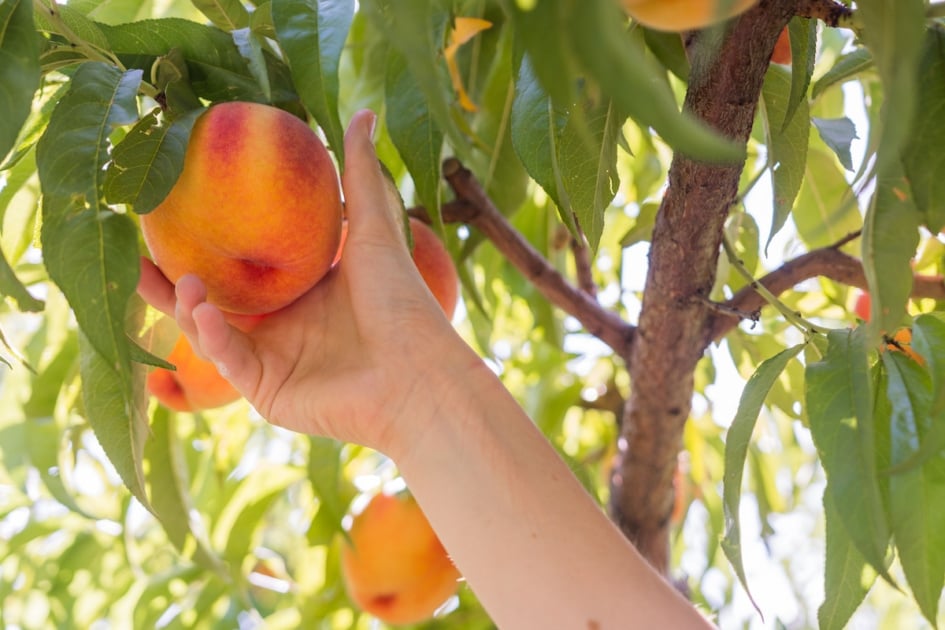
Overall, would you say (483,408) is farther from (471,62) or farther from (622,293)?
(622,293)

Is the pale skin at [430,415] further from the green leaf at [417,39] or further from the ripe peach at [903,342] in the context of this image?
the green leaf at [417,39]

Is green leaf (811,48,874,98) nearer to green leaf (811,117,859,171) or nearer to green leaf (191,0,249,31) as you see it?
green leaf (811,117,859,171)

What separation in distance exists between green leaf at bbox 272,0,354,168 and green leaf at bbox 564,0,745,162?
29cm

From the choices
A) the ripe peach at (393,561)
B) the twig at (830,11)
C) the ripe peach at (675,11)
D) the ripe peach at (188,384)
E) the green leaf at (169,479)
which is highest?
the twig at (830,11)

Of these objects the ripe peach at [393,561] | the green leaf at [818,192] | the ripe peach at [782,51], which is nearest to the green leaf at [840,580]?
the ripe peach at [782,51]

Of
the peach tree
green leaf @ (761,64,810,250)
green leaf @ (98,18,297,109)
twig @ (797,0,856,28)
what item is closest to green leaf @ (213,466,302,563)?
the peach tree

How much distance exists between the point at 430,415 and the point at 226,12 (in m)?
0.32

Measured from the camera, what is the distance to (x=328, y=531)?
1.06 m

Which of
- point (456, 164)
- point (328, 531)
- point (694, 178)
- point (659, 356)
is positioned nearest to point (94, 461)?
point (328, 531)

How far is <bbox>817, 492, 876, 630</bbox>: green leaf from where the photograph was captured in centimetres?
52

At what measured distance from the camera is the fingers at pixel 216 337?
0.57m

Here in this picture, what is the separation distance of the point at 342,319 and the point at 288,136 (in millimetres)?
142

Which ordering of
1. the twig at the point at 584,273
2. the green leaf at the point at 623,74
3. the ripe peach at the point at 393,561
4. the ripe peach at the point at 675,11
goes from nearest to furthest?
1. the green leaf at the point at 623,74
2. the ripe peach at the point at 675,11
3. the twig at the point at 584,273
4. the ripe peach at the point at 393,561

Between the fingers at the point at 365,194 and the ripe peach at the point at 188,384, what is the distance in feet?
0.99
